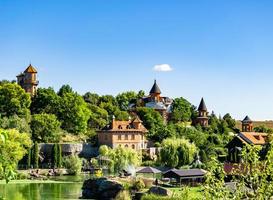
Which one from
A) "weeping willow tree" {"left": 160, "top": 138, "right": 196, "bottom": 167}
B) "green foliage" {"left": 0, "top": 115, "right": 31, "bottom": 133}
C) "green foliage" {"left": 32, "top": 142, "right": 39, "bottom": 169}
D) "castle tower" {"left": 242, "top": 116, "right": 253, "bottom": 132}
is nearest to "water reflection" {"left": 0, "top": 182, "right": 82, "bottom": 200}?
"green foliage" {"left": 32, "top": 142, "right": 39, "bottom": 169}

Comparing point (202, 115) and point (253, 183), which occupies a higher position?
point (202, 115)

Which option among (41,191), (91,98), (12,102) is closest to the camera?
(41,191)

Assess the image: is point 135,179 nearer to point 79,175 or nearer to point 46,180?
point 46,180

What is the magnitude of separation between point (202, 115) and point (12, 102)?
39391 mm

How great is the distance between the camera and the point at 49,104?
6400 cm

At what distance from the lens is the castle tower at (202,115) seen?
87.4 meters

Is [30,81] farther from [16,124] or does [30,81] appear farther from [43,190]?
[43,190]

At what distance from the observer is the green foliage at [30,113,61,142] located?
5694 centimetres

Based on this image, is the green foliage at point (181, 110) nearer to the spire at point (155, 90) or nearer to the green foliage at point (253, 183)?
the spire at point (155, 90)

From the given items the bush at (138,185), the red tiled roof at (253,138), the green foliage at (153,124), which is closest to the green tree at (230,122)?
the green foliage at (153,124)

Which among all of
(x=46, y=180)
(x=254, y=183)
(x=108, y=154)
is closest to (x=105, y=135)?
(x=108, y=154)

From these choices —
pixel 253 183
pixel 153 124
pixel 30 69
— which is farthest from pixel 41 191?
pixel 153 124

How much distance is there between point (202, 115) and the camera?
8838 cm

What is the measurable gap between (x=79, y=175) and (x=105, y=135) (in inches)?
509
